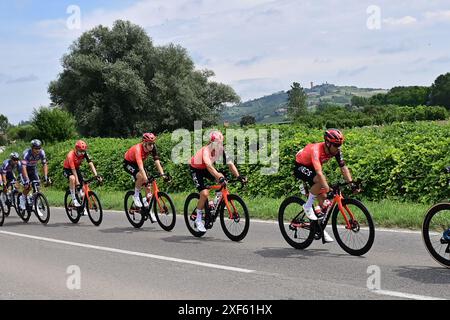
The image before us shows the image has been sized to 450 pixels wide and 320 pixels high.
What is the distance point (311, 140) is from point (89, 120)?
39.8 metres

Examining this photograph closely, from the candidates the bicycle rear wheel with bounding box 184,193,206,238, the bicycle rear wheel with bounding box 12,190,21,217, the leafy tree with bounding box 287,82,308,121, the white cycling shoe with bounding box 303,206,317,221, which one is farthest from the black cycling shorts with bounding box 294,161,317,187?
the leafy tree with bounding box 287,82,308,121

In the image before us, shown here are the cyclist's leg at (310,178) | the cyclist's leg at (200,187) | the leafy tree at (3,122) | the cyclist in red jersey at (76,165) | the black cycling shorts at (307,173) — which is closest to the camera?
the cyclist's leg at (310,178)

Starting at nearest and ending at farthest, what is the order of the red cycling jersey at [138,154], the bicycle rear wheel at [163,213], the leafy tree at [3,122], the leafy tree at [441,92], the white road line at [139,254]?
the white road line at [139,254]
the bicycle rear wheel at [163,213]
the red cycling jersey at [138,154]
the leafy tree at [441,92]
the leafy tree at [3,122]

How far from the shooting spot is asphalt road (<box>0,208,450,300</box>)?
6.13 meters

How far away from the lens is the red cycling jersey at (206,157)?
9.55 m

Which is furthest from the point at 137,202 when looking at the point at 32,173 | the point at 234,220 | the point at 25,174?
the point at 32,173

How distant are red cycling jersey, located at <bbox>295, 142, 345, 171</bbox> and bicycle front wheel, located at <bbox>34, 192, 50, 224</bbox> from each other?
7999 millimetres

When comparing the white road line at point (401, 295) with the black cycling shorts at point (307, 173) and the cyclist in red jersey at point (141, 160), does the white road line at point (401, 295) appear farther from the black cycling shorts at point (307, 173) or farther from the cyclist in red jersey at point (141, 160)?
the cyclist in red jersey at point (141, 160)

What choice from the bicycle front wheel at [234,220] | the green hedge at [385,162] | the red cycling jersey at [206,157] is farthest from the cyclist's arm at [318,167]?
the green hedge at [385,162]

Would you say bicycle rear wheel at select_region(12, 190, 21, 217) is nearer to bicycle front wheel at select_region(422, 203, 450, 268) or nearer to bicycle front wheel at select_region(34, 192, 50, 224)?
bicycle front wheel at select_region(34, 192, 50, 224)

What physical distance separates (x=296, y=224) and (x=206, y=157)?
2.15 m

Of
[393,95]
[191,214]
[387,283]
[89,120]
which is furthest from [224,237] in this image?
[393,95]

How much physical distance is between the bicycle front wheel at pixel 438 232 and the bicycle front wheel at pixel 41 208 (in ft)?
33.0

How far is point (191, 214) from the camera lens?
1023 cm
